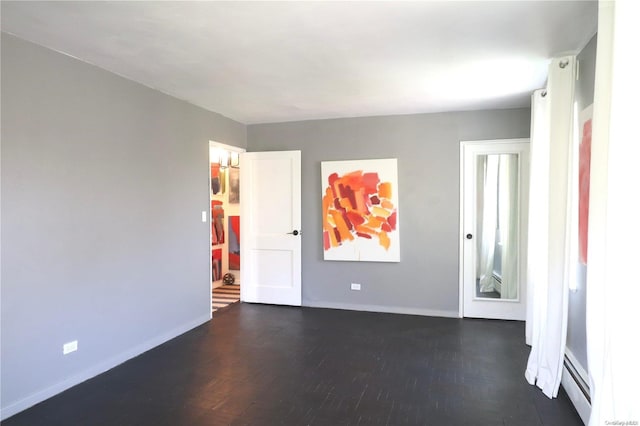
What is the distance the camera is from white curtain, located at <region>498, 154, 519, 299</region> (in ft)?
15.3

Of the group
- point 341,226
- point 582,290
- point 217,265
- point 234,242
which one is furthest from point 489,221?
point 217,265

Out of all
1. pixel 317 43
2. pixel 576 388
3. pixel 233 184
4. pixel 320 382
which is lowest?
pixel 320 382

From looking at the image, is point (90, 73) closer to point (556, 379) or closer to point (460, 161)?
point (460, 161)

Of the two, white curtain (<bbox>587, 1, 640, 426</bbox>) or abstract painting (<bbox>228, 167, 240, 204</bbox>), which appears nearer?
white curtain (<bbox>587, 1, 640, 426</bbox>)

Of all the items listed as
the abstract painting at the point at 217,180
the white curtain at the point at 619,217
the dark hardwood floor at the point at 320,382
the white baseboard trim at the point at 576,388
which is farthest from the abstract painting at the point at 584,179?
the abstract painting at the point at 217,180

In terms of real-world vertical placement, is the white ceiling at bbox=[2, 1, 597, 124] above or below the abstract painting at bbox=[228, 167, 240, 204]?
above

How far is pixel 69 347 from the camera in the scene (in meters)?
3.01

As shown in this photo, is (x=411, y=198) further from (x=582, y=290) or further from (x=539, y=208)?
(x=582, y=290)

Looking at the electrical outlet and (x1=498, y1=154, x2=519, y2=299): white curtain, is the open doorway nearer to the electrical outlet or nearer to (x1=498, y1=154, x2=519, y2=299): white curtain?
the electrical outlet

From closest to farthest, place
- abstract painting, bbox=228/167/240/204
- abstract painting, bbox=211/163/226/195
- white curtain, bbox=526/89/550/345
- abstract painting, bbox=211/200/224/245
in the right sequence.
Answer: white curtain, bbox=526/89/550/345 → abstract painting, bbox=211/163/226/195 → abstract painting, bbox=211/200/224/245 → abstract painting, bbox=228/167/240/204

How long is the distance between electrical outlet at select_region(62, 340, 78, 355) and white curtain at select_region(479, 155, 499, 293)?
4.30 m

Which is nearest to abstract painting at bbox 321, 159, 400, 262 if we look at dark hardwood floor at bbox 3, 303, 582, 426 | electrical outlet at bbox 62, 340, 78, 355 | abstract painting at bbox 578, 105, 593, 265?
dark hardwood floor at bbox 3, 303, 582, 426

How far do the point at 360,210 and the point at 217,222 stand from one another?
2780 mm

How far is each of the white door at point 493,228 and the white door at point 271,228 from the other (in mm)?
2167
